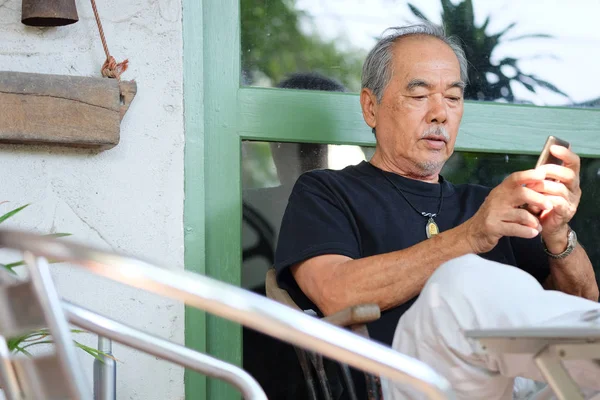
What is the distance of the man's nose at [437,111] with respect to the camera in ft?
8.13

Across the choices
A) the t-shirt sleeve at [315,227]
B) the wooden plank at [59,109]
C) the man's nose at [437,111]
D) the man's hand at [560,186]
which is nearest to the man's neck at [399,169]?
the man's nose at [437,111]

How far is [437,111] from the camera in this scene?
97.6 inches

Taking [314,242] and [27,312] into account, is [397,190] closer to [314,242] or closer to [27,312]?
[314,242]

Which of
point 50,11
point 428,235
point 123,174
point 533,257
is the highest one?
point 50,11

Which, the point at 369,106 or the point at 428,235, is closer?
the point at 428,235

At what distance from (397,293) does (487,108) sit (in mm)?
929

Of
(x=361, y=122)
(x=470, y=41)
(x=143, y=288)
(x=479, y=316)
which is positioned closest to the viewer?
(x=143, y=288)

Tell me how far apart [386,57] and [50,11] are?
34.9 inches

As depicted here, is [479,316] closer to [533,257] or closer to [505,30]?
[533,257]

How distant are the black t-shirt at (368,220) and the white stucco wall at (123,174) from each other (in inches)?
13.4

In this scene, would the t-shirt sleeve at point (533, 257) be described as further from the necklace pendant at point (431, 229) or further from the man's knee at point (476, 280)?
the man's knee at point (476, 280)

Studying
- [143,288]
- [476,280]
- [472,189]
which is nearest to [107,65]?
[472,189]

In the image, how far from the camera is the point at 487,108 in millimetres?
2824

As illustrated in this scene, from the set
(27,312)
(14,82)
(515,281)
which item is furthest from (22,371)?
(14,82)
